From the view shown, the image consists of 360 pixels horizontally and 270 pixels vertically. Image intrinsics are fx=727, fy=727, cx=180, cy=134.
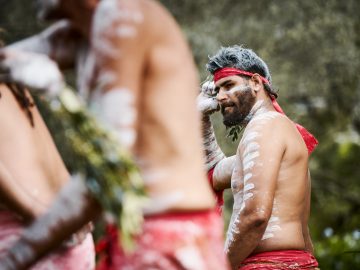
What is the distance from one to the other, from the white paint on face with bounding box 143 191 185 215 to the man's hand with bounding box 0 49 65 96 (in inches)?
14.7

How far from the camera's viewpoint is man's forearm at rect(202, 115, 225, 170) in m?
4.16

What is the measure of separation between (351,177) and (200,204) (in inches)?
560

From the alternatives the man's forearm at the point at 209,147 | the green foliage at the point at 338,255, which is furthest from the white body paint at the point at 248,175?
the green foliage at the point at 338,255

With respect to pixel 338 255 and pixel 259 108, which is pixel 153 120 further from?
pixel 338 255

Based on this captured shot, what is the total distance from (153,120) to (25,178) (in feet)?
1.96

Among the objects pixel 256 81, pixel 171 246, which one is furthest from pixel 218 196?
pixel 171 246

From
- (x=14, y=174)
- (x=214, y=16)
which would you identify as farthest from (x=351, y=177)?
(x=14, y=174)

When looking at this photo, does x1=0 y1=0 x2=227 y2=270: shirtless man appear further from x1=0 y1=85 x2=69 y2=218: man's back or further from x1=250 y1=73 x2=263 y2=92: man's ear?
x1=250 y1=73 x2=263 y2=92: man's ear

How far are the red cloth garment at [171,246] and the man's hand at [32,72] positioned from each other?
43 centimetres

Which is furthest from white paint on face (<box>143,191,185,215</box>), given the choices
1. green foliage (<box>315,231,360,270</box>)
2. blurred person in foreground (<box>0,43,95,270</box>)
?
green foliage (<box>315,231,360,270</box>)

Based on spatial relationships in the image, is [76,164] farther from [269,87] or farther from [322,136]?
[322,136]

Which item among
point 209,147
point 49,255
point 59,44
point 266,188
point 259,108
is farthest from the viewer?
point 209,147

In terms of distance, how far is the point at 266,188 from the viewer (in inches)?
131

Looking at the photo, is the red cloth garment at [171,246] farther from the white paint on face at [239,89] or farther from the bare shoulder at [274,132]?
the white paint on face at [239,89]
